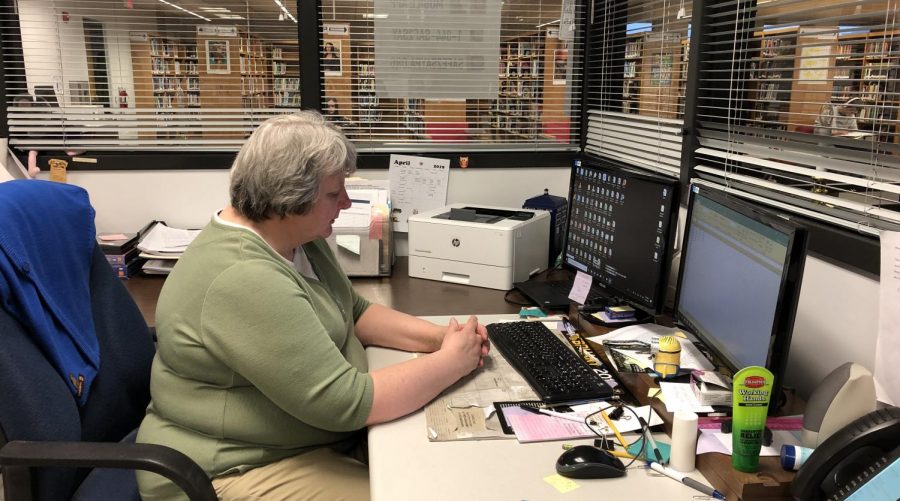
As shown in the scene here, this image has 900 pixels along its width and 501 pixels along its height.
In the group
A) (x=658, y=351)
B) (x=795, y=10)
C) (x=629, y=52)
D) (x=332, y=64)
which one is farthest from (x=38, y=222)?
(x=629, y=52)

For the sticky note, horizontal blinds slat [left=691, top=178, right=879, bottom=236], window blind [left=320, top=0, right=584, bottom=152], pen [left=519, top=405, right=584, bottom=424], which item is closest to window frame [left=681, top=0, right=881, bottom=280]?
horizontal blinds slat [left=691, top=178, right=879, bottom=236]

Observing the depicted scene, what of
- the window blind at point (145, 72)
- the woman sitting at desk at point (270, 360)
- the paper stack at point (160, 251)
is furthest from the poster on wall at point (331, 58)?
the woman sitting at desk at point (270, 360)

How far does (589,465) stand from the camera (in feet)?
3.90

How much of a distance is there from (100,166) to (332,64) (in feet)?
3.37

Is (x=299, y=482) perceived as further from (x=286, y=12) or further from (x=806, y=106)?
(x=286, y=12)

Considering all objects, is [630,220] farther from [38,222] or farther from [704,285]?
[38,222]

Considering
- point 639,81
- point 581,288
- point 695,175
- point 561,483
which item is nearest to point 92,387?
point 561,483

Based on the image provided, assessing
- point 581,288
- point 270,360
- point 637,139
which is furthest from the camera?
point 637,139

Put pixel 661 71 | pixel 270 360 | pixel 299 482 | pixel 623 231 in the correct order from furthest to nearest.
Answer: pixel 661 71 → pixel 623 231 → pixel 299 482 → pixel 270 360

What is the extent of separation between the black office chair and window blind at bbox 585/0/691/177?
1672 millimetres

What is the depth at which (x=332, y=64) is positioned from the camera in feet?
9.43

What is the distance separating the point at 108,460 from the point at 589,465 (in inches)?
34.3

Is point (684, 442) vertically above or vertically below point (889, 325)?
below

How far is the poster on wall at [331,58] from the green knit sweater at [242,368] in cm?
153
